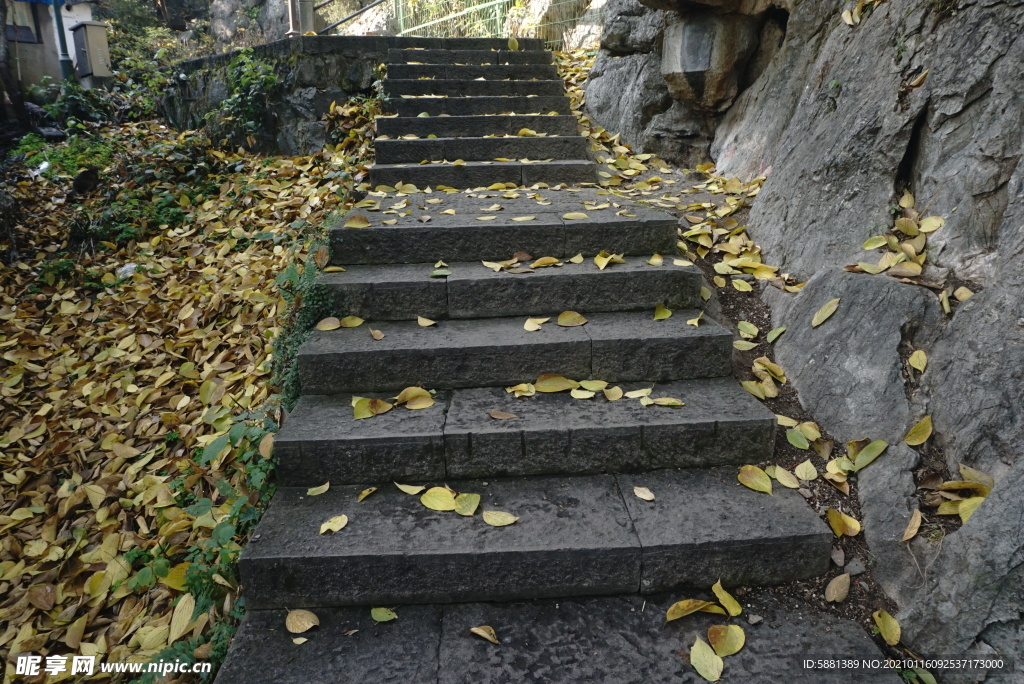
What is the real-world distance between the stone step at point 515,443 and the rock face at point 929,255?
45 cm

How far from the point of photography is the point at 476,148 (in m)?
4.61

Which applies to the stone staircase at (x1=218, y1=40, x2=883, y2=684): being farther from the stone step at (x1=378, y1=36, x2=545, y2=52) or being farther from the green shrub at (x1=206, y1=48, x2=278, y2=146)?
the stone step at (x1=378, y1=36, x2=545, y2=52)

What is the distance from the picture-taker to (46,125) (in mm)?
8031

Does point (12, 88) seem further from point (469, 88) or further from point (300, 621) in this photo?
point (300, 621)

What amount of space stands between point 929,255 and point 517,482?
190 cm

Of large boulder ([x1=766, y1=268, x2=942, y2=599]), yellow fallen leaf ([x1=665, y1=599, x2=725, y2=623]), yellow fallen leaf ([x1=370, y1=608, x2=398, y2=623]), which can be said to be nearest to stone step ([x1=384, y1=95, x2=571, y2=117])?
large boulder ([x1=766, y1=268, x2=942, y2=599])

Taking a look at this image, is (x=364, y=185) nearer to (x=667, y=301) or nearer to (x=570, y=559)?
(x=667, y=301)

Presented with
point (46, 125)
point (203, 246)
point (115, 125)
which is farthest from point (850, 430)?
point (46, 125)

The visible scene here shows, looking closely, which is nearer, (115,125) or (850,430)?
(850,430)

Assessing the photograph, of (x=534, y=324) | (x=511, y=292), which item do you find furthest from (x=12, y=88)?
(x=534, y=324)

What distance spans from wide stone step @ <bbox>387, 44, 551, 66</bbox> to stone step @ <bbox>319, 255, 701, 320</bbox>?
12.3ft

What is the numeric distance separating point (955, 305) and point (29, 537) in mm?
3945

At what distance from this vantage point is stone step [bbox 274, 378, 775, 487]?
7.21ft

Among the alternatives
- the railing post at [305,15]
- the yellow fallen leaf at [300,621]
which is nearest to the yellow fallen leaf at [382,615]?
the yellow fallen leaf at [300,621]
